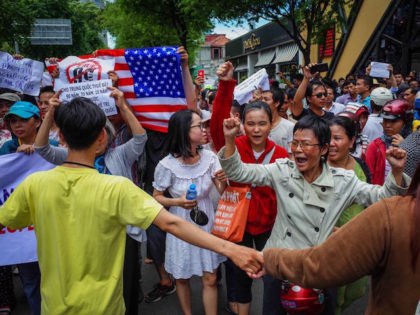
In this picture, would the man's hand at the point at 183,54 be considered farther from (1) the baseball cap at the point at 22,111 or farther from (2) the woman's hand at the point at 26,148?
(2) the woman's hand at the point at 26,148

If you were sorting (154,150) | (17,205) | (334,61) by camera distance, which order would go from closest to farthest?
1. (17,205)
2. (154,150)
3. (334,61)

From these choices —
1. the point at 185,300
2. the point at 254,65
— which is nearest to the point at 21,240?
the point at 185,300

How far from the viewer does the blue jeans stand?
315 centimetres

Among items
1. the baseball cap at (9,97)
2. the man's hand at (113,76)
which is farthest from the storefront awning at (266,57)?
the man's hand at (113,76)

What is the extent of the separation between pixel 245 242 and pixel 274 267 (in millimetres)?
1604

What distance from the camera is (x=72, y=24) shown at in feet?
84.6

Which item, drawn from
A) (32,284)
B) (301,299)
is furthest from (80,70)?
(301,299)

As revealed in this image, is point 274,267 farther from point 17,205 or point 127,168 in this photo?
point 127,168

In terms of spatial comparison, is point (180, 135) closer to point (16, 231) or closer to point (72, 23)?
point (16, 231)

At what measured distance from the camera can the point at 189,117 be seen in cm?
342

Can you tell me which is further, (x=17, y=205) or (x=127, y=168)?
(x=127, y=168)

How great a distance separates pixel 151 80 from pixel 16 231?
5.75 ft

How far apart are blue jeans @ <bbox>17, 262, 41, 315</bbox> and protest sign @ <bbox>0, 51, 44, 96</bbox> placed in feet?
7.99

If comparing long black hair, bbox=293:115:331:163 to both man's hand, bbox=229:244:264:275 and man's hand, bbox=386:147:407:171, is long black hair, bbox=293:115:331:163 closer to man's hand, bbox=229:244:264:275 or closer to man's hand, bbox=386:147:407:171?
man's hand, bbox=386:147:407:171
